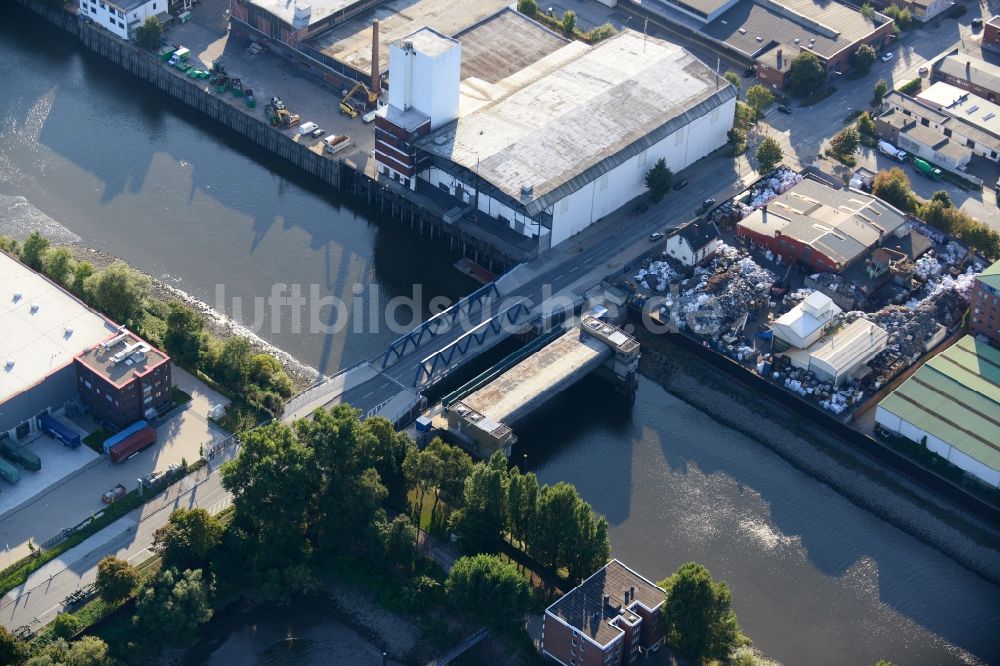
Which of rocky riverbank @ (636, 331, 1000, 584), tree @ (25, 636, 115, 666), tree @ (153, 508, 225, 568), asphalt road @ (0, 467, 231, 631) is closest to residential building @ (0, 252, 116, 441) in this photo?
asphalt road @ (0, 467, 231, 631)

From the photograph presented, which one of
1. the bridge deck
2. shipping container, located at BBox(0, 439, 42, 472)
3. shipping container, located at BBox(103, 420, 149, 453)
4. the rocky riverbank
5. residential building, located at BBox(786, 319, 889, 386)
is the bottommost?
the rocky riverbank

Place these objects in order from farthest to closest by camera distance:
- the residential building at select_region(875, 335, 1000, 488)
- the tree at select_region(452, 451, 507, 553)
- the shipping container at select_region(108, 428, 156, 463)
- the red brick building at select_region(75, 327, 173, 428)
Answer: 1. the residential building at select_region(875, 335, 1000, 488)
2. the red brick building at select_region(75, 327, 173, 428)
3. the shipping container at select_region(108, 428, 156, 463)
4. the tree at select_region(452, 451, 507, 553)

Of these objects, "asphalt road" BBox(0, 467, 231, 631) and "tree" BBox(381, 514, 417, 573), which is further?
"tree" BBox(381, 514, 417, 573)

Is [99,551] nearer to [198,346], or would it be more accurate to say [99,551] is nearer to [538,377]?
[198,346]

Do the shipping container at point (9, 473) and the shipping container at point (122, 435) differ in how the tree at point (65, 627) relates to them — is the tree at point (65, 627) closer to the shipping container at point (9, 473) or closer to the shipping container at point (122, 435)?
the shipping container at point (9, 473)

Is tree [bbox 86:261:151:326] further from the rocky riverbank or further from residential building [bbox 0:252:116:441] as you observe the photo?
the rocky riverbank

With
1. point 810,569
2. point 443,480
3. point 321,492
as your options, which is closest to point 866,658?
point 810,569

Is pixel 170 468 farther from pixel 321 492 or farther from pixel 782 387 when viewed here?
pixel 782 387
